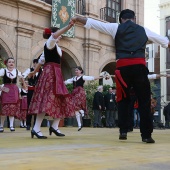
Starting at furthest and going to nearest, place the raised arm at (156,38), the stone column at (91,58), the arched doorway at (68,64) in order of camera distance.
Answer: the stone column at (91,58) < the arched doorway at (68,64) < the raised arm at (156,38)

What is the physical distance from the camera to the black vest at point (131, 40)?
15.4 ft

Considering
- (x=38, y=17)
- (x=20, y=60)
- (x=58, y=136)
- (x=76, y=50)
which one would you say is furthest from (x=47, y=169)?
(x=76, y=50)

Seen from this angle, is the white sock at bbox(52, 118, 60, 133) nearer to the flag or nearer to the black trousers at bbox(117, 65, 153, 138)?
the black trousers at bbox(117, 65, 153, 138)

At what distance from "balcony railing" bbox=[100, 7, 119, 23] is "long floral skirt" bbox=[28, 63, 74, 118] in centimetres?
1399

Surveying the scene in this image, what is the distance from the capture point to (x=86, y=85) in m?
16.4

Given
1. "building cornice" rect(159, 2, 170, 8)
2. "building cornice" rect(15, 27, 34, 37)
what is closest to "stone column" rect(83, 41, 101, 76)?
"building cornice" rect(15, 27, 34, 37)

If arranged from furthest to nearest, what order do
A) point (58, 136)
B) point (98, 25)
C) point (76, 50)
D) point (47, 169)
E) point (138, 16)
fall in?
point (138, 16), point (76, 50), point (58, 136), point (98, 25), point (47, 169)

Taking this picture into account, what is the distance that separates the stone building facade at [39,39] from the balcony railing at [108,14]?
203mm

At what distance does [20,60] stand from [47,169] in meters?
12.6

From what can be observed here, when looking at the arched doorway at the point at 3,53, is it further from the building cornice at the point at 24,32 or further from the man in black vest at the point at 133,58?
the man in black vest at the point at 133,58

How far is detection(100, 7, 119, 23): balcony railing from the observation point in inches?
748

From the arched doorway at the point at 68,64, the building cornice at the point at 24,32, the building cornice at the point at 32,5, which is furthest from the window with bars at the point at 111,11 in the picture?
the building cornice at the point at 24,32

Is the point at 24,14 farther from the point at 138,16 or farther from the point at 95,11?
the point at 138,16

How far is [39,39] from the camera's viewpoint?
15.4m
